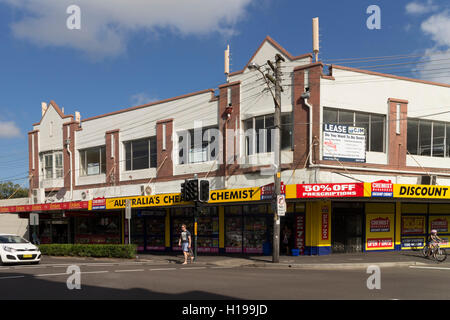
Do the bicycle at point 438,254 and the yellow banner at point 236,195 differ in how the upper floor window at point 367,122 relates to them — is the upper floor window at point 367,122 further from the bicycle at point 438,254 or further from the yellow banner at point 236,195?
the bicycle at point 438,254

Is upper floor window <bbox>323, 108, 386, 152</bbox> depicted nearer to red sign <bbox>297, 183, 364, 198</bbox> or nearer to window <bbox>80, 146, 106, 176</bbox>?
red sign <bbox>297, 183, 364, 198</bbox>

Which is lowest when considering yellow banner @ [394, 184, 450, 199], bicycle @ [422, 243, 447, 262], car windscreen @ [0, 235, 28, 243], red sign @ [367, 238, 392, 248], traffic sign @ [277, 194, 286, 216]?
red sign @ [367, 238, 392, 248]

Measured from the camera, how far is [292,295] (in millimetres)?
9180

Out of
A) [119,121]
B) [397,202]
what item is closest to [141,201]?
[119,121]

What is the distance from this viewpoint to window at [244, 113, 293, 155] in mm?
21531

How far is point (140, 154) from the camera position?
2880 cm

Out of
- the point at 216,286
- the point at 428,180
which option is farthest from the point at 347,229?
the point at 216,286

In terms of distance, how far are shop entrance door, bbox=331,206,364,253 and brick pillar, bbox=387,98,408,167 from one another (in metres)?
3.16

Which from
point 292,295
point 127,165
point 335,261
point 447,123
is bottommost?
point 335,261

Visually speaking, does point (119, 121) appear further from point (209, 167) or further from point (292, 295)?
point (292, 295)

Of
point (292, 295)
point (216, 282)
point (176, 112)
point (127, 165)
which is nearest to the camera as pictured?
point (292, 295)

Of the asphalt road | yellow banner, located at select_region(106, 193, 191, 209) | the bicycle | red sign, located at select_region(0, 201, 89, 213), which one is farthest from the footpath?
red sign, located at select_region(0, 201, 89, 213)

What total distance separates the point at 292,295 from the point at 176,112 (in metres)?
18.9

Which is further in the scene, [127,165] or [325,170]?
[127,165]
